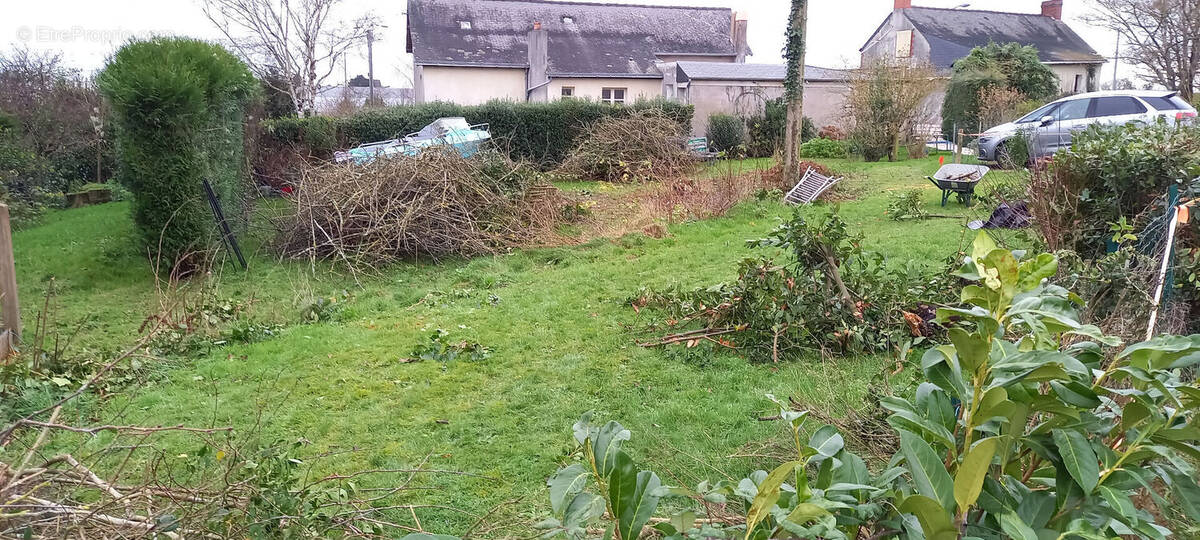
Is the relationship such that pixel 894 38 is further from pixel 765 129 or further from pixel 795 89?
pixel 795 89

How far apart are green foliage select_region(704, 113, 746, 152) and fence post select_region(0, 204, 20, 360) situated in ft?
60.6

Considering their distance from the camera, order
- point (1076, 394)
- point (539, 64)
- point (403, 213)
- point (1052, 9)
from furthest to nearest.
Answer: point (1052, 9), point (539, 64), point (403, 213), point (1076, 394)

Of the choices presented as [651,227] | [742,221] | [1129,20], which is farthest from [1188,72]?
[651,227]

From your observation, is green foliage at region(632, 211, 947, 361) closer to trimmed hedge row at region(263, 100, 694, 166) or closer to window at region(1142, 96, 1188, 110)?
window at region(1142, 96, 1188, 110)

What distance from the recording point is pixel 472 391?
18.6ft

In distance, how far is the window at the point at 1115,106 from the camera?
1488cm

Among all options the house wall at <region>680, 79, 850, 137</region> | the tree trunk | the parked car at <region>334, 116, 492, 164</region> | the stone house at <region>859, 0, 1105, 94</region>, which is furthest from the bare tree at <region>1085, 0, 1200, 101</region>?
the parked car at <region>334, 116, 492, 164</region>

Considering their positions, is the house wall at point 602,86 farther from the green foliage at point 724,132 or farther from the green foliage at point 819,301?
the green foliage at point 819,301

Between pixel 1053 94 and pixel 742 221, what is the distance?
645 inches

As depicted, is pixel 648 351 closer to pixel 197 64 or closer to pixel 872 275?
pixel 872 275

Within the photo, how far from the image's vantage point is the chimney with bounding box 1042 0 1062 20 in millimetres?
38969

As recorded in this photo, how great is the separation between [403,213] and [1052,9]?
40.6m

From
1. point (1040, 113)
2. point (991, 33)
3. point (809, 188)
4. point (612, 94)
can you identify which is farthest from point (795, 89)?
point (991, 33)

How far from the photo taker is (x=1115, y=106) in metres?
15.1
